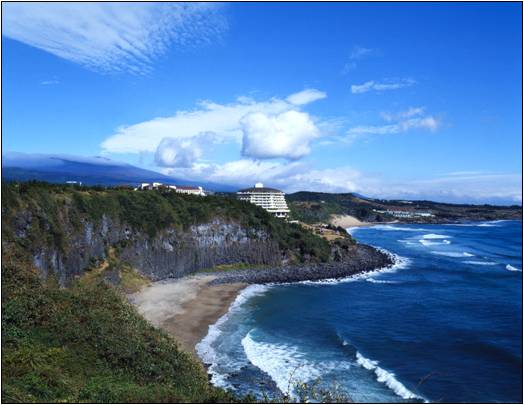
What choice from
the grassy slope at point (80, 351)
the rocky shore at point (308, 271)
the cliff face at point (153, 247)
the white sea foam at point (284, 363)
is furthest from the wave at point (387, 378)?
the rocky shore at point (308, 271)

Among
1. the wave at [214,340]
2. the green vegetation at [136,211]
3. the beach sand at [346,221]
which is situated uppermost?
the green vegetation at [136,211]

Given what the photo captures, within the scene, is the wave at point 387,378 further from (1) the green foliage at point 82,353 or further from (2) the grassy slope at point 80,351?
(1) the green foliage at point 82,353

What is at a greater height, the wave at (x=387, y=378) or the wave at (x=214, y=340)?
the wave at (x=387, y=378)

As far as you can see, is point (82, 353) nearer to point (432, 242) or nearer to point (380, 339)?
point (380, 339)

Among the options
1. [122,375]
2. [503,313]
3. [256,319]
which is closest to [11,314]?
[122,375]

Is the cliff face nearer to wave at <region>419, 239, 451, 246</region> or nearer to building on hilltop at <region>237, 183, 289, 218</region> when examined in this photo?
building on hilltop at <region>237, 183, 289, 218</region>

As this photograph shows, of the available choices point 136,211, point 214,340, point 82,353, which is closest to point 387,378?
point 214,340
